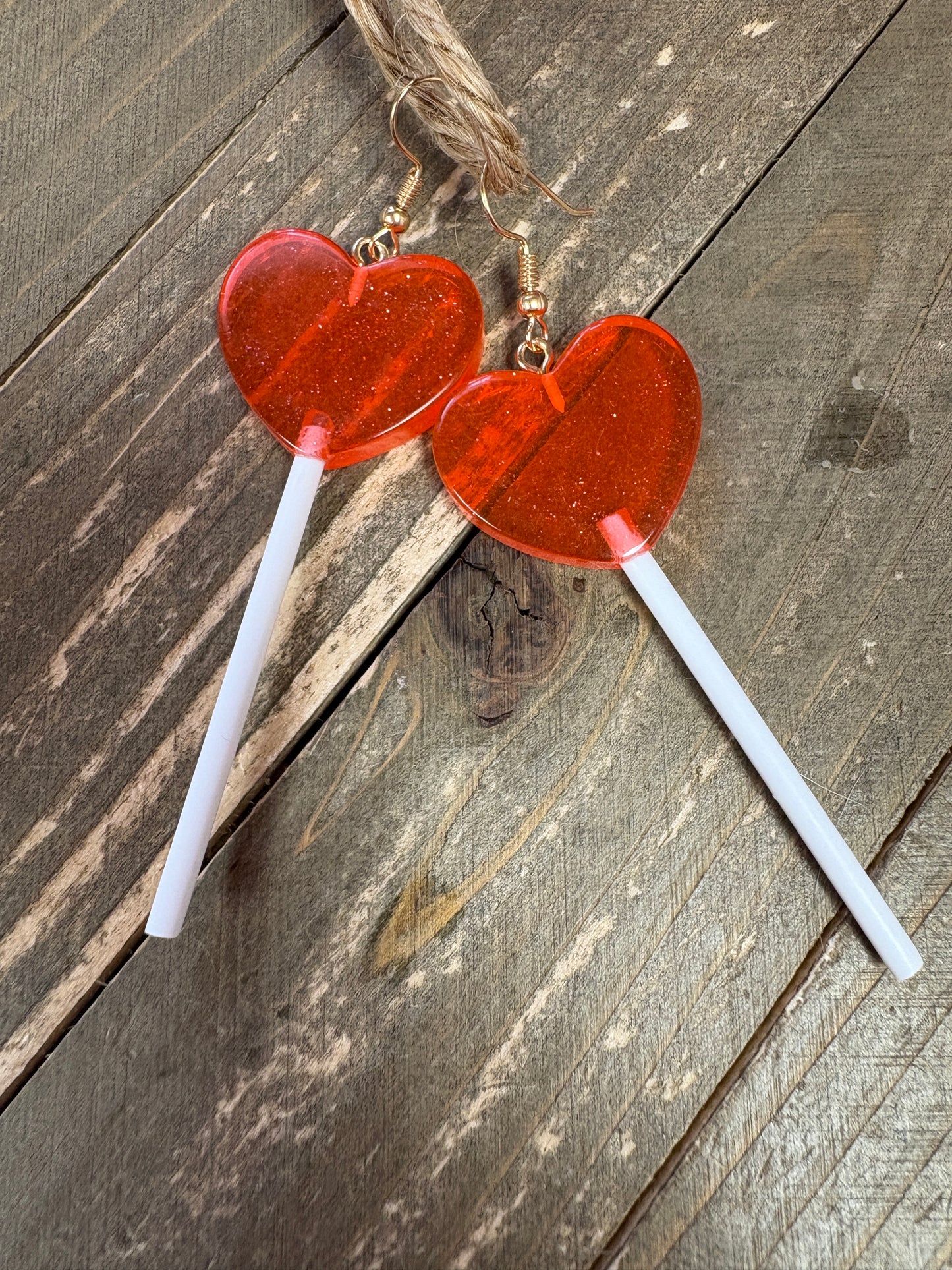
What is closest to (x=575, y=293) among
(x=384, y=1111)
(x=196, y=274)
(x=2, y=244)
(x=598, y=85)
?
(x=598, y=85)

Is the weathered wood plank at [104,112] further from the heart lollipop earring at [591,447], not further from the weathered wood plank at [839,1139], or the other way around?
the weathered wood plank at [839,1139]

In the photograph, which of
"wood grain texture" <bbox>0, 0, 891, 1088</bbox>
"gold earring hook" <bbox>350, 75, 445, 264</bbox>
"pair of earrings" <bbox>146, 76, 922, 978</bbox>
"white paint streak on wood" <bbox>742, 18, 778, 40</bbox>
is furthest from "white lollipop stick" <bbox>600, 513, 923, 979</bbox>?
"white paint streak on wood" <bbox>742, 18, 778, 40</bbox>

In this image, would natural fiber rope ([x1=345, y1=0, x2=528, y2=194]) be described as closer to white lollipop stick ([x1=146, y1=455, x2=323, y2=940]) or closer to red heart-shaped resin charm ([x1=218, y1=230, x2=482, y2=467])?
red heart-shaped resin charm ([x1=218, y1=230, x2=482, y2=467])

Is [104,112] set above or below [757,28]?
above

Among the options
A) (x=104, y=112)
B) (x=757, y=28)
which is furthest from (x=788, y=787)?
(x=104, y=112)

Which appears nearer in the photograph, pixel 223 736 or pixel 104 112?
pixel 223 736

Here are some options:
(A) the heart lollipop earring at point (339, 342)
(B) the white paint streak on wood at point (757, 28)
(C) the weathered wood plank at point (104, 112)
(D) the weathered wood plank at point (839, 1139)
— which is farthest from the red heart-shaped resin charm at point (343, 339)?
(D) the weathered wood plank at point (839, 1139)

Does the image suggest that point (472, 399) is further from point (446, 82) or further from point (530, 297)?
point (446, 82)
